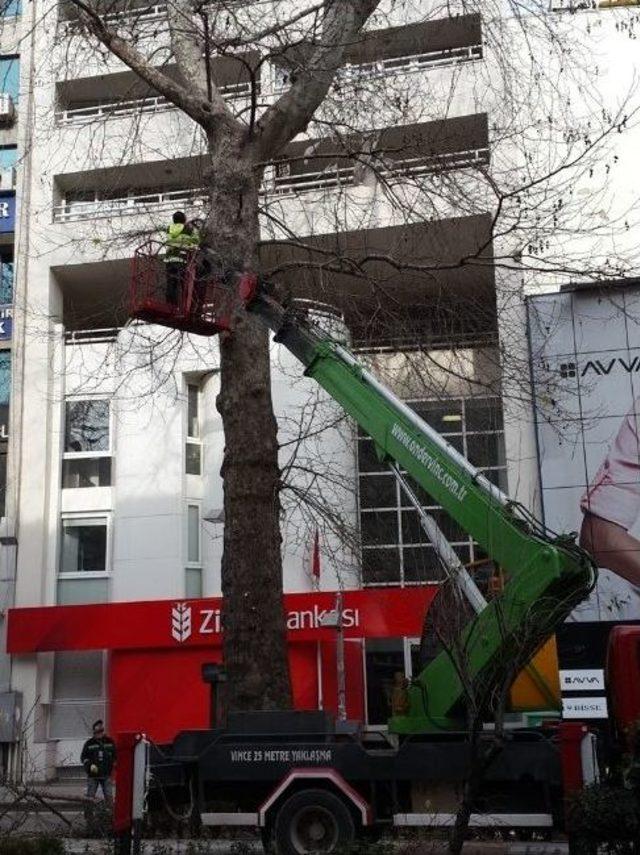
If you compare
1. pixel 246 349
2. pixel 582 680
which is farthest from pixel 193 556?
pixel 246 349

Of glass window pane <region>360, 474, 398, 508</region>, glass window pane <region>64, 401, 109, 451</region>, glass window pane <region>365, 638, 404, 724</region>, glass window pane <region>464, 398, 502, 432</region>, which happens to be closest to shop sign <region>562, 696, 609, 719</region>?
glass window pane <region>464, 398, 502, 432</region>

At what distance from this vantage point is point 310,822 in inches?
351

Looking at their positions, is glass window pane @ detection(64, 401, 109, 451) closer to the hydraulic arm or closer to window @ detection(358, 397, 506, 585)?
window @ detection(358, 397, 506, 585)

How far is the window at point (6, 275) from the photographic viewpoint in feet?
90.4

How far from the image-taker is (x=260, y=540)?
1143cm

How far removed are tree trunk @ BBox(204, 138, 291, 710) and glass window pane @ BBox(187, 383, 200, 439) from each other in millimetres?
12496

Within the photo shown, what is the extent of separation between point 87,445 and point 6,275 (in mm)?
5989

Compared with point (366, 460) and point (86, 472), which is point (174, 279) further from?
point (86, 472)

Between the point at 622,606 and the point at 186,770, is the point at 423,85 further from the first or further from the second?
the point at 186,770

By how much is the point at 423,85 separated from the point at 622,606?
12.6 m

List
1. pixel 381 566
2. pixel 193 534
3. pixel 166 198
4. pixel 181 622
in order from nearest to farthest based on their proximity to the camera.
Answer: pixel 181 622, pixel 381 566, pixel 193 534, pixel 166 198

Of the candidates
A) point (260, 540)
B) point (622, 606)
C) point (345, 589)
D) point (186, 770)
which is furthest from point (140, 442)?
point (186, 770)

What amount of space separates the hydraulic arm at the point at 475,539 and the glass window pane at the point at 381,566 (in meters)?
12.8

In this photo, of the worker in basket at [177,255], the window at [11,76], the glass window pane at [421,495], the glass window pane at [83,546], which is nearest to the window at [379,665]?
the glass window pane at [83,546]
